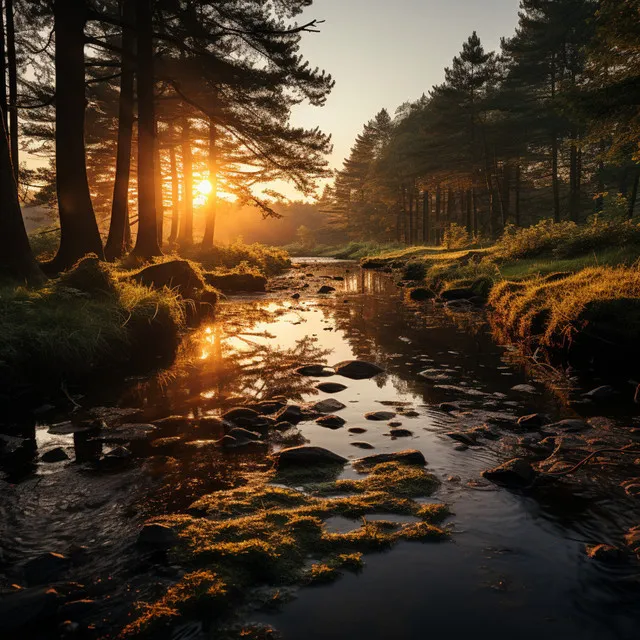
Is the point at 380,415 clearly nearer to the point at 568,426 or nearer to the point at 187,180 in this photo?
the point at 568,426

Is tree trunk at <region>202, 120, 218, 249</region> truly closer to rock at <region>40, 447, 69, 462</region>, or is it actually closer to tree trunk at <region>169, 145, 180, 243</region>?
tree trunk at <region>169, 145, 180, 243</region>

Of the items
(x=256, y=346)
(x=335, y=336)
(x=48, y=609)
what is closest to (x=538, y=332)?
(x=335, y=336)

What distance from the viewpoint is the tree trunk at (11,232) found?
855 cm

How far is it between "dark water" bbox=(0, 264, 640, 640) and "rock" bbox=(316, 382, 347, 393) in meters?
0.16

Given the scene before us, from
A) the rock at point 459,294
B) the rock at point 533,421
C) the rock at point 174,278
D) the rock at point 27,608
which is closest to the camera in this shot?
the rock at point 27,608

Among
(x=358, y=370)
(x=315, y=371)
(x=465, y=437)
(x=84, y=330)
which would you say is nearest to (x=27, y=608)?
(x=465, y=437)

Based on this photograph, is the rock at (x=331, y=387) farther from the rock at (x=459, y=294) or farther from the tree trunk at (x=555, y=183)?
the tree trunk at (x=555, y=183)

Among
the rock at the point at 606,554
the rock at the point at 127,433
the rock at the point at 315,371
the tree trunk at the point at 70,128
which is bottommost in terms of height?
the rock at the point at 606,554

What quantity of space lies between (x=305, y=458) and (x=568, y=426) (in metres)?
2.65

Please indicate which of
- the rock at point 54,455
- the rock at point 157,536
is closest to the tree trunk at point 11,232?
the rock at point 54,455

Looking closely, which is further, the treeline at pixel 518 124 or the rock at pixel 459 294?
the treeline at pixel 518 124

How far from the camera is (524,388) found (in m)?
6.01

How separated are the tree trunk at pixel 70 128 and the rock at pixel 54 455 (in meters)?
7.94

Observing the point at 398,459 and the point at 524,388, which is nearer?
the point at 398,459
